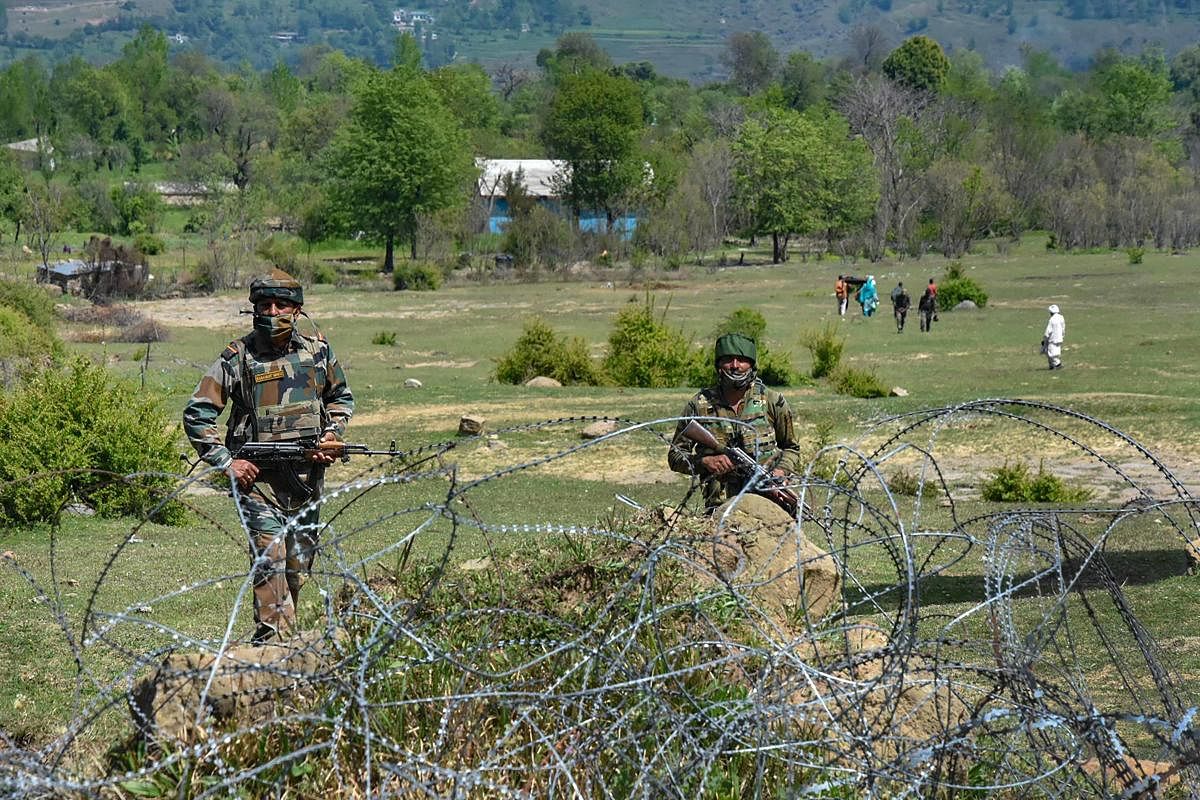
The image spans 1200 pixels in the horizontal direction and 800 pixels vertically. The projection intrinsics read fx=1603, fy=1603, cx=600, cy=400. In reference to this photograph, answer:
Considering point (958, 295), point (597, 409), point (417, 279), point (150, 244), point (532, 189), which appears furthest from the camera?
point (532, 189)

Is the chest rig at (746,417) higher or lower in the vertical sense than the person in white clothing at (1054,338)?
higher

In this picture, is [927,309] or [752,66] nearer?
[927,309]

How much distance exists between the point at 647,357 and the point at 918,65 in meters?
116

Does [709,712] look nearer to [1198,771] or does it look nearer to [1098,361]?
[1198,771]

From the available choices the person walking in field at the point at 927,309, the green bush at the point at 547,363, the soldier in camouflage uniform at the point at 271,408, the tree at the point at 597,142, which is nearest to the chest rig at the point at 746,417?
the soldier in camouflage uniform at the point at 271,408

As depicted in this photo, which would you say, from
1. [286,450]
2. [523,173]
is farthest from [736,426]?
[523,173]

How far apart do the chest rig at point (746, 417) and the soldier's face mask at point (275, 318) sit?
220 cm

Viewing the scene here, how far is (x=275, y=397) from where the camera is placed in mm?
7695

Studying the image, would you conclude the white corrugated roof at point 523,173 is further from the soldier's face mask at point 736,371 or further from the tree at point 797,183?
the soldier's face mask at point 736,371

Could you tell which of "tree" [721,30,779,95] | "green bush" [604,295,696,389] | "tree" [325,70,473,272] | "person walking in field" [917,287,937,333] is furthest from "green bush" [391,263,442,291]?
"tree" [721,30,779,95]

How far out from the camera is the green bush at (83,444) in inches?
531

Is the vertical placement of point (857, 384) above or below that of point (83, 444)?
below

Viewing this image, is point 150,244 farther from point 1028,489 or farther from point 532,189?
point 1028,489

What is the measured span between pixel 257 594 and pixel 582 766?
248 cm
